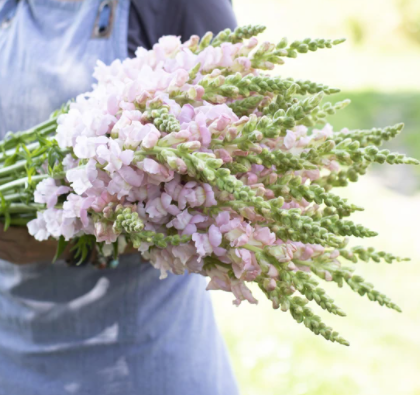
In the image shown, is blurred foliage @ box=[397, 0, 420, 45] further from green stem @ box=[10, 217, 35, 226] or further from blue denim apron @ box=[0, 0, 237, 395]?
green stem @ box=[10, 217, 35, 226]

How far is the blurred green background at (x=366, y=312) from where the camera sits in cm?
182

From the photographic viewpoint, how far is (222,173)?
0.42 metres

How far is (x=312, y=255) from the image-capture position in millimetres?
496

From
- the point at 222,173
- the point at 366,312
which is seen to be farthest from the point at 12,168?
the point at 366,312

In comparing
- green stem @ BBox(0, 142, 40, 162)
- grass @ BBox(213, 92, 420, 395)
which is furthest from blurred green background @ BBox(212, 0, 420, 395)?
green stem @ BBox(0, 142, 40, 162)

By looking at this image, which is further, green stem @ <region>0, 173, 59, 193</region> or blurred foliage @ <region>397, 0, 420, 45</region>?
blurred foliage @ <region>397, 0, 420, 45</region>

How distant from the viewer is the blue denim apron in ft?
2.83

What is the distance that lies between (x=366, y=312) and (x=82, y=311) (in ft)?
5.14

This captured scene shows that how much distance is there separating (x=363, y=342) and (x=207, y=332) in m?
1.23

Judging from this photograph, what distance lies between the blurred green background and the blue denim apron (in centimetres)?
35

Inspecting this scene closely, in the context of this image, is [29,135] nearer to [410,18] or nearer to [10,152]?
[10,152]

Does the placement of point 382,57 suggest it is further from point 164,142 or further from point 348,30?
point 164,142

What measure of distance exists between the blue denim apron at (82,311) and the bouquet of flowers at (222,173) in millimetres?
342

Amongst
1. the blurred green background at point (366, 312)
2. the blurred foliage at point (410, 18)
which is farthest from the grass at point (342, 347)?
the blurred foliage at point (410, 18)
